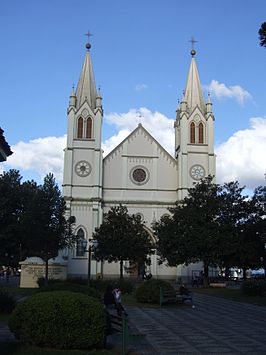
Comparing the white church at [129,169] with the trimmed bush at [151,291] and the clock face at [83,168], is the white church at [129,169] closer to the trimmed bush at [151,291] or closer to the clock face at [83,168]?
the clock face at [83,168]

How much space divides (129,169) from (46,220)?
96.8 feet

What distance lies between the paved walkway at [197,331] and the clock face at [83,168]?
39.1m

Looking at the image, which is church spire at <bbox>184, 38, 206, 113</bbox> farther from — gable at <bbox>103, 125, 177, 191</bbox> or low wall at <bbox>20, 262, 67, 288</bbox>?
low wall at <bbox>20, 262, 67, 288</bbox>

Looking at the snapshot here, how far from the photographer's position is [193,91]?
67375mm

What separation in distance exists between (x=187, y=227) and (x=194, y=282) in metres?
8.61

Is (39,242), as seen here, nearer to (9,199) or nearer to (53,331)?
(9,199)

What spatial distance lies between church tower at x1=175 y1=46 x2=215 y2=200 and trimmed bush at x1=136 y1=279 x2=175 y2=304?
1385 inches

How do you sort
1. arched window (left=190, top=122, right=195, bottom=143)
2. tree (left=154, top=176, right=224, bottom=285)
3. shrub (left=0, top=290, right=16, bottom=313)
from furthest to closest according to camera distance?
arched window (left=190, top=122, right=195, bottom=143) < tree (left=154, top=176, right=224, bottom=285) < shrub (left=0, top=290, right=16, bottom=313)

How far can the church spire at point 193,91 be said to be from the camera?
218 feet

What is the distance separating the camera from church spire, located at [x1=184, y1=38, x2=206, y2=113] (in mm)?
66375

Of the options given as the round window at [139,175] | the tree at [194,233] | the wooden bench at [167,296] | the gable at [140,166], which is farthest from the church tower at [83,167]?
the wooden bench at [167,296]

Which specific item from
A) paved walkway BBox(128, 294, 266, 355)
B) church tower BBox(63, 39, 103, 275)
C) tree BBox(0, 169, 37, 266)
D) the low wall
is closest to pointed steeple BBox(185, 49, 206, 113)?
church tower BBox(63, 39, 103, 275)

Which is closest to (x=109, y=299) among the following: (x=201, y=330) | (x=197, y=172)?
(x=201, y=330)

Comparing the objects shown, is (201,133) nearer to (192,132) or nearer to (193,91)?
(192,132)
